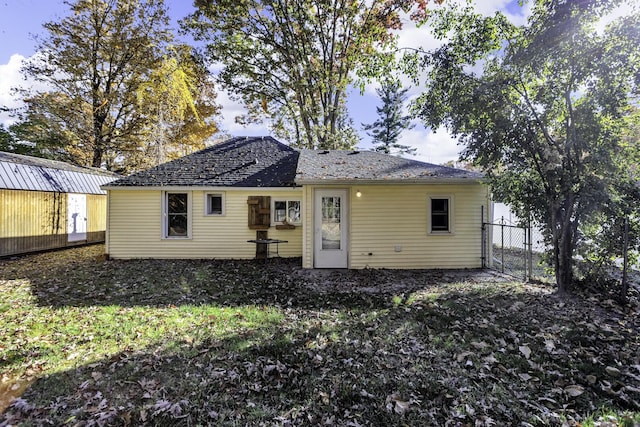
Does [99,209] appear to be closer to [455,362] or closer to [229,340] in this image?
[229,340]

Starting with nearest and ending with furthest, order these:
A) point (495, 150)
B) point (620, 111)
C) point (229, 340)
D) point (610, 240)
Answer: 1. point (229, 340)
2. point (620, 111)
3. point (610, 240)
4. point (495, 150)

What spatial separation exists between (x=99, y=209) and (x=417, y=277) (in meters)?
14.6

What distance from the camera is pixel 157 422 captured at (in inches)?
105

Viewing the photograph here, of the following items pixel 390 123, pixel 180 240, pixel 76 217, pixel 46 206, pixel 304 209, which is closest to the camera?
pixel 304 209

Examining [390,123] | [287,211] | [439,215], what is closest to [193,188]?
[287,211]

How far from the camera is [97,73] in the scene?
18.7 metres

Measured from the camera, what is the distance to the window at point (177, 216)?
33.7 feet

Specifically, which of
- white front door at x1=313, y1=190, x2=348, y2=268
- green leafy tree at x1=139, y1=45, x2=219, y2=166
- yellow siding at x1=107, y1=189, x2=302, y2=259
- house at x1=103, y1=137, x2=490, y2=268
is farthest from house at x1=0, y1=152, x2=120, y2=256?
white front door at x1=313, y1=190, x2=348, y2=268

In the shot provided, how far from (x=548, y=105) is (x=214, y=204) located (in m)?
9.44

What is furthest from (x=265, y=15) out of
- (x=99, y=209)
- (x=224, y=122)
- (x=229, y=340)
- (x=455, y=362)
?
(x=455, y=362)

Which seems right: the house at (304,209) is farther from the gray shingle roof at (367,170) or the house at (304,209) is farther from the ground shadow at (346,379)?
the ground shadow at (346,379)

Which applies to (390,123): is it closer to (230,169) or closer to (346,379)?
(230,169)

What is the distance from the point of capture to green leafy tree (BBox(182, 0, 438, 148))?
1460 centimetres

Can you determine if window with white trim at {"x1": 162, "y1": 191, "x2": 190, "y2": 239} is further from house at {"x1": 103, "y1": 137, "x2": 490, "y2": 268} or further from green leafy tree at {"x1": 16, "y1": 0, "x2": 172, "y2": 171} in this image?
green leafy tree at {"x1": 16, "y1": 0, "x2": 172, "y2": 171}
